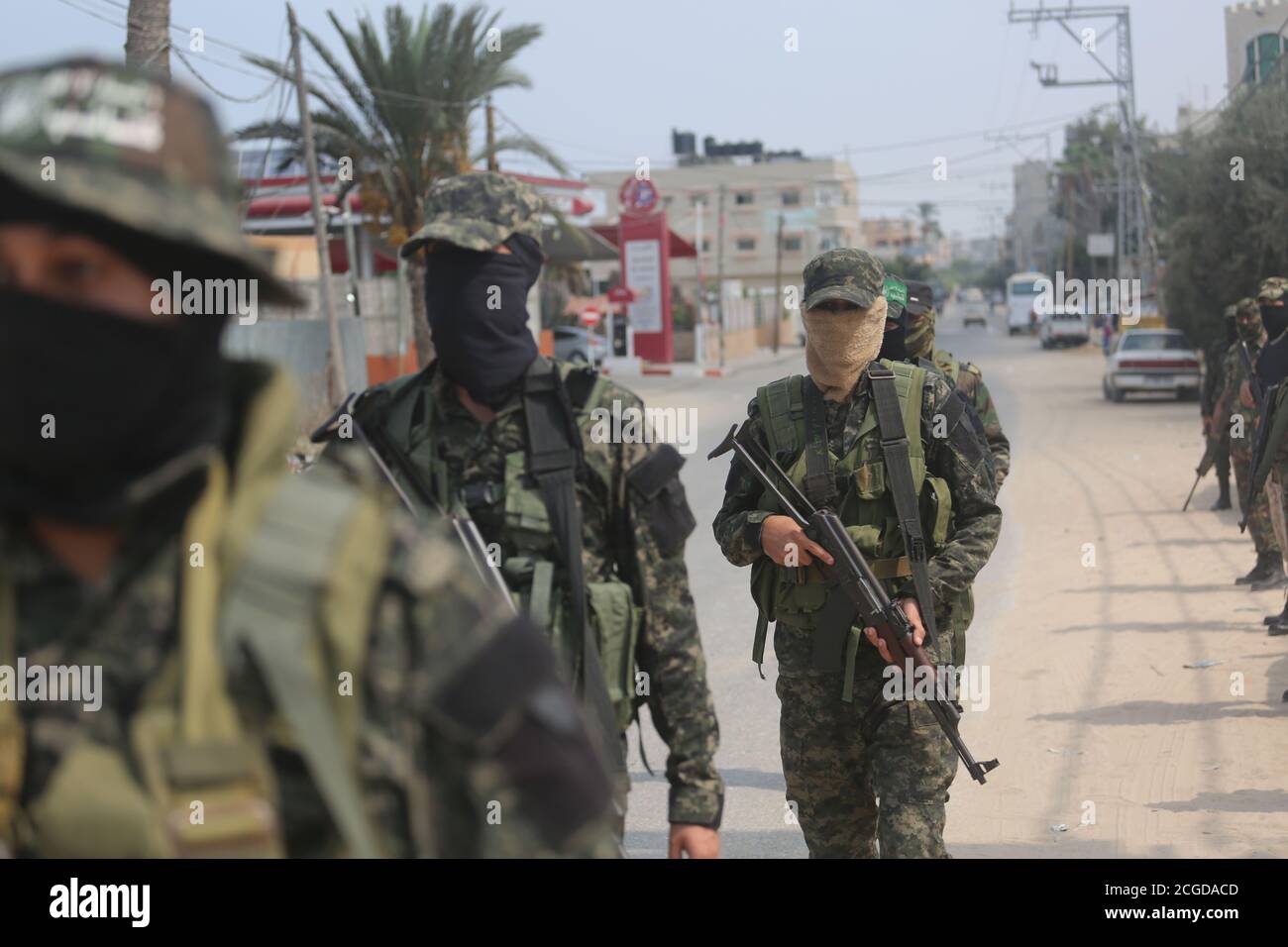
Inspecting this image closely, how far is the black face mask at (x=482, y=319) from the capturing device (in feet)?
9.90

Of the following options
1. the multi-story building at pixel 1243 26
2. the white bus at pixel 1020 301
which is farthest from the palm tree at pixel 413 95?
the white bus at pixel 1020 301

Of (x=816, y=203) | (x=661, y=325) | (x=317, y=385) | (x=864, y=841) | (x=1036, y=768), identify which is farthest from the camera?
(x=816, y=203)

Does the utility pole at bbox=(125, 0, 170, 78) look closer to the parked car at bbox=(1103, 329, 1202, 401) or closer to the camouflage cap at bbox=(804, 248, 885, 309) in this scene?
the camouflage cap at bbox=(804, 248, 885, 309)

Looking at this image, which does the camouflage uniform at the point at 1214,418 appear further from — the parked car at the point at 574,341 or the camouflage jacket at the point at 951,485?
the parked car at the point at 574,341

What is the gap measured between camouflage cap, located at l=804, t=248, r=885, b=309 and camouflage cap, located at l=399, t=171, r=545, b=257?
111cm

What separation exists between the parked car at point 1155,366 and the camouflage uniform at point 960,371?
22.9 meters

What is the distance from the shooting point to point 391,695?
142cm

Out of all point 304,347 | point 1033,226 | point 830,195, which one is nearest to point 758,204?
point 830,195

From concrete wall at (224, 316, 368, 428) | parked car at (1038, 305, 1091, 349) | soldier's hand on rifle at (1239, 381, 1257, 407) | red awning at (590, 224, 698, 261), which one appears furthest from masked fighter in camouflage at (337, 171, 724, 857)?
parked car at (1038, 305, 1091, 349)

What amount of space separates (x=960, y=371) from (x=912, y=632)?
2.33 m

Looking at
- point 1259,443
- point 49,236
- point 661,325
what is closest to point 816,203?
point 661,325

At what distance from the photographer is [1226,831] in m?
5.48

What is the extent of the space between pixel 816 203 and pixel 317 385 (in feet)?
292
